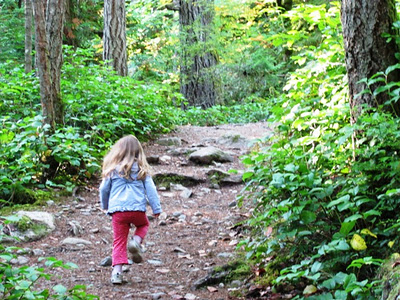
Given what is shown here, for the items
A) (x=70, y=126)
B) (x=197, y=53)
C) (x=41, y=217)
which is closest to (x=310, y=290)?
(x=41, y=217)

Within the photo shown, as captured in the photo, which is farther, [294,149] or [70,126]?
[70,126]

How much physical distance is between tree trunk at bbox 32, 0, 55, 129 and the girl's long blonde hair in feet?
8.81

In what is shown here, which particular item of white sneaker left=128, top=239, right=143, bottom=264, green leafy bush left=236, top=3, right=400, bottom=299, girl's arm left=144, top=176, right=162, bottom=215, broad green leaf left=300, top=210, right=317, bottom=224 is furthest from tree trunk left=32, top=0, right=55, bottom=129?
broad green leaf left=300, top=210, right=317, bottom=224

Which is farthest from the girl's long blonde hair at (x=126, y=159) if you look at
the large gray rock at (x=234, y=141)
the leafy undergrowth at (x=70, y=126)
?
the large gray rock at (x=234, y=141)

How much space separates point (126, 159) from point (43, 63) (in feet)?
9.85

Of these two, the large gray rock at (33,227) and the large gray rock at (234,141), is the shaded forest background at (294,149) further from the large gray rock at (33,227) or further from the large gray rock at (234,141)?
the large gray rock at (234,141)

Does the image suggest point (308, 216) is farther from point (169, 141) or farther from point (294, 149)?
point (169, 141)

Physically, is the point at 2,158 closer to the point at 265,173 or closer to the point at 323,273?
the point at 265,173

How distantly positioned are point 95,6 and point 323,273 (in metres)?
16.2

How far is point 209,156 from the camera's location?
9234mm

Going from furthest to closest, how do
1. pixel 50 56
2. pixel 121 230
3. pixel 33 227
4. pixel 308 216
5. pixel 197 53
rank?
pixel 197 53 → pixel 50 56 → pixel 33 227 → pixel 121 230 → pixel 308 216

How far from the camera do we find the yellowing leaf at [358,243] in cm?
334

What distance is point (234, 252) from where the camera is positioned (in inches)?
201

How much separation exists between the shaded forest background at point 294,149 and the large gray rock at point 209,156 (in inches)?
53.5
